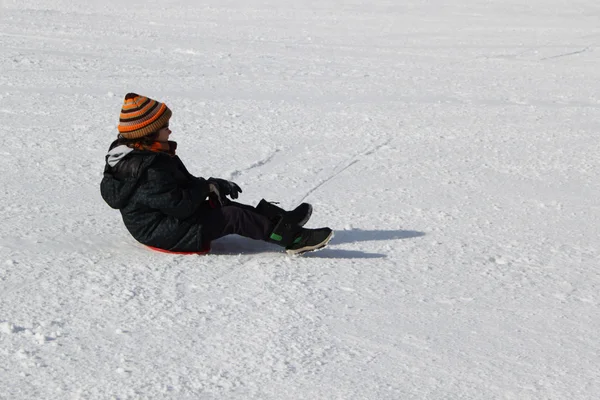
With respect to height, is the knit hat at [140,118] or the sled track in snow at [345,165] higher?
the knit hat at [140,118]

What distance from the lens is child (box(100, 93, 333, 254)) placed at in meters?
4.15

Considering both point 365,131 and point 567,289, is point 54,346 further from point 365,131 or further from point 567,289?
point 365,131

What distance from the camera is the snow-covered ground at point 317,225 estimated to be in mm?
3107

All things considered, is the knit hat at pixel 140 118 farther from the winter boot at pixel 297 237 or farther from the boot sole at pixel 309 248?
the boot sole at pixel 309 248

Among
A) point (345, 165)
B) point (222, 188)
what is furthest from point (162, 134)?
point (345, 165)

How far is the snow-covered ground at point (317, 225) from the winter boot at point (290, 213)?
19cm

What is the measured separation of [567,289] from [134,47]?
8157 mm

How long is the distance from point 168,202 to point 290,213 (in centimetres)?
60

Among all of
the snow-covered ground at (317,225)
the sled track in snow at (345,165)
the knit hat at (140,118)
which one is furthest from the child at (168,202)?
Answer: the sled track in snow at (345,165)

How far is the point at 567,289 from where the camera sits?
4.04 metres

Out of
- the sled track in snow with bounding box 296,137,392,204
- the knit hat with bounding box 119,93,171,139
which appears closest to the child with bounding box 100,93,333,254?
the knit hat with bounding box 119,93,171,139

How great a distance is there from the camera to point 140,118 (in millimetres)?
4164

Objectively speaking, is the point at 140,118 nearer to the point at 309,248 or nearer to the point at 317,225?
the point at 309,248

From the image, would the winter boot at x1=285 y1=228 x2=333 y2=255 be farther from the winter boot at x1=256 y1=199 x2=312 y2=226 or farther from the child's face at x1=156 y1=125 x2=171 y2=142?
the child's face at x1=156 y1=125 x2=171 y2=142
